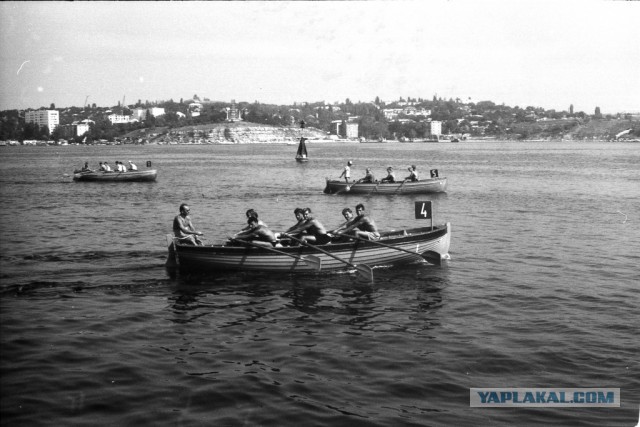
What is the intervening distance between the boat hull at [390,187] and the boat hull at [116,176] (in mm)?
19289

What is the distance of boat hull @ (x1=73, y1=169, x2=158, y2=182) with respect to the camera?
5762 cm

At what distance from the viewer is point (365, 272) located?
2048 cm

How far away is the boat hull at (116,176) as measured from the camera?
57625 millimetres

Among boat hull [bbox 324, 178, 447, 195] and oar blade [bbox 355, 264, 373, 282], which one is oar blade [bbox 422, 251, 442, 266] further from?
boat hull [bbox 324, 178, 447, 195]

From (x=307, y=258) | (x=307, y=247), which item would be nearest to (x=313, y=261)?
(x=307, y=258)

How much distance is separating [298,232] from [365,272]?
2628mm

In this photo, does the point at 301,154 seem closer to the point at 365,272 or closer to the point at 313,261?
the point at 313,261

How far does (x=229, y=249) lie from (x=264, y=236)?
122 cm

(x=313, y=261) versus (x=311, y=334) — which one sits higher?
(x=313, y=261)

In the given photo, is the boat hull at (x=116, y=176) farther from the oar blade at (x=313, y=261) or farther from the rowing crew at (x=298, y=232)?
the oar blade at (x=313, y=261)

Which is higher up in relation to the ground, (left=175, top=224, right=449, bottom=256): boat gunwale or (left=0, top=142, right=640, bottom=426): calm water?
(left=175, top=224, right=449, bottom=256): boat gunwale

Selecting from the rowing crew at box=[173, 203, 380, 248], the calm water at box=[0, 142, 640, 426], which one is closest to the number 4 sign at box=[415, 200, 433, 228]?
the calm water at box=[0, 142, 640, 426]

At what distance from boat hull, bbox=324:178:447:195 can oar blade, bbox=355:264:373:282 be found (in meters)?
25.5

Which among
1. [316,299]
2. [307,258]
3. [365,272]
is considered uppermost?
[307,258]
